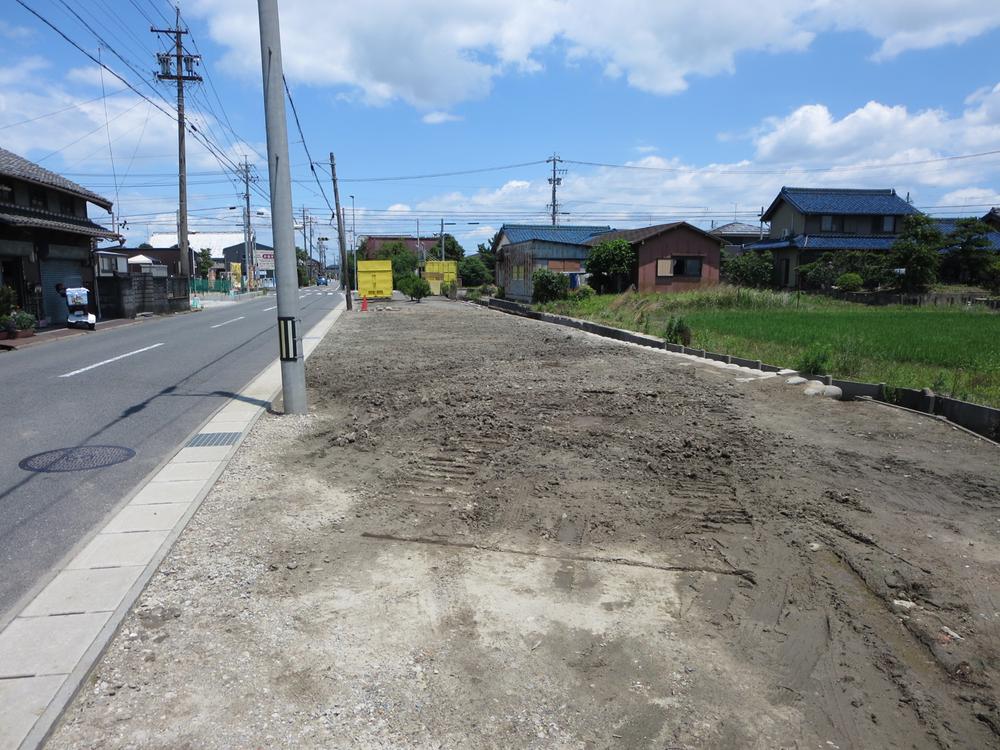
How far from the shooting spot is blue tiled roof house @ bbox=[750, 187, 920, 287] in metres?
40.6

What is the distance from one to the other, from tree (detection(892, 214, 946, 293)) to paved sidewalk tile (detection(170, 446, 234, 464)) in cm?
3242

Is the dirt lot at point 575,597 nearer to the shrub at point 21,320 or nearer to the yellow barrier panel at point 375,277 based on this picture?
the shrub at point 21,320

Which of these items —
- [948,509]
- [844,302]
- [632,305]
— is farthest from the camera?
[844,302]

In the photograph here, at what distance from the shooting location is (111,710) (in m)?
2.93

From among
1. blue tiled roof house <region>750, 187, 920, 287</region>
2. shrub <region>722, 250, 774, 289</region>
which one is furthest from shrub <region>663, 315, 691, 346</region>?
blue tiled roof house <region>750, 187, 920, 287</region>

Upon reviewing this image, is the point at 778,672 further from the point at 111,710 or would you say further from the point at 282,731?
the point at 111,710

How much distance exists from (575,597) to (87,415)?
768cm

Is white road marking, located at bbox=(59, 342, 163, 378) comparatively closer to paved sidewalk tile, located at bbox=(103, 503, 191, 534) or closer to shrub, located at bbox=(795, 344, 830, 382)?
paved sidewalk tile, located at bbox=(103, 503, 191, 534)

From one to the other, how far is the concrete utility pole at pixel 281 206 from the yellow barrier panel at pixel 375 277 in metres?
36.0

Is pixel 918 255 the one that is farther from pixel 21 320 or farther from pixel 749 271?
pixel 21 320

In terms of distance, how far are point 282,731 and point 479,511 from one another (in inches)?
107

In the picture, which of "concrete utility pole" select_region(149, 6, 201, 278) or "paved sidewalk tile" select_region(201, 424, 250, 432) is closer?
"paved sidewalk tile" select_region(201, 424, 250, 432)

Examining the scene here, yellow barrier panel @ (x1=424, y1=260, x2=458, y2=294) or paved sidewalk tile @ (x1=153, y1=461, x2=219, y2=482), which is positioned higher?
yellow barrier panel @ (x1=424, y1=260, x2=458, y2=294)

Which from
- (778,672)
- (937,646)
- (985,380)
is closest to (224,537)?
(778,672)
